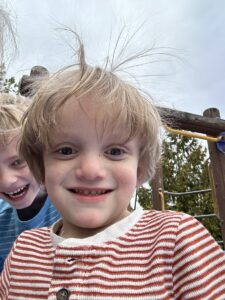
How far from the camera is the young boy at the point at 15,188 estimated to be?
1.32 m

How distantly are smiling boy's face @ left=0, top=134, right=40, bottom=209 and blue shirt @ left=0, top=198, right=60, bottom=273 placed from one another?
5.9 inches

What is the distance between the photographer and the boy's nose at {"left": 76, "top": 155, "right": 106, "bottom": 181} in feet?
2.54

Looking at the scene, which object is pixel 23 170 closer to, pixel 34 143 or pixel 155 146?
pixel 34 143

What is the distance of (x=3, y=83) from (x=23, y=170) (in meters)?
0.47

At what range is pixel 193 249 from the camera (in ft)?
2.38

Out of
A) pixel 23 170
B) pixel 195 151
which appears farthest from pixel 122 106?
pixel 195 151

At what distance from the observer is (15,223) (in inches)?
61.8

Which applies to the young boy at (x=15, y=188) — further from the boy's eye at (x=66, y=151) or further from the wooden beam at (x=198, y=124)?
the wooden beam at (x=198, y=124)

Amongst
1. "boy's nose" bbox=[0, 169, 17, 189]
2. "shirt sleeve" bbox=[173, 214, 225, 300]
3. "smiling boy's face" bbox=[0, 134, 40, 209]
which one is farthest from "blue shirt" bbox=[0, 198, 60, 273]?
"shirt sleeve" bbox=[173, 214, 225, 300]

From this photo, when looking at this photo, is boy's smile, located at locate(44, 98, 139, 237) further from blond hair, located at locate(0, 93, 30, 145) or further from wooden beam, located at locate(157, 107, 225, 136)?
wooden beam, located at locate(157, 107, 225, 136)

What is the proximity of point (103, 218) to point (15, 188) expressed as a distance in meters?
0.64

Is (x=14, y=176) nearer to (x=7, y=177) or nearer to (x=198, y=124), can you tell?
(x=7, y=177)

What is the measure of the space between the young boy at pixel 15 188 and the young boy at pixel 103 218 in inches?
15.8

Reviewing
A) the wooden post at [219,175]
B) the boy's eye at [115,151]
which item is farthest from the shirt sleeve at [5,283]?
the wooden post at [219,175]
